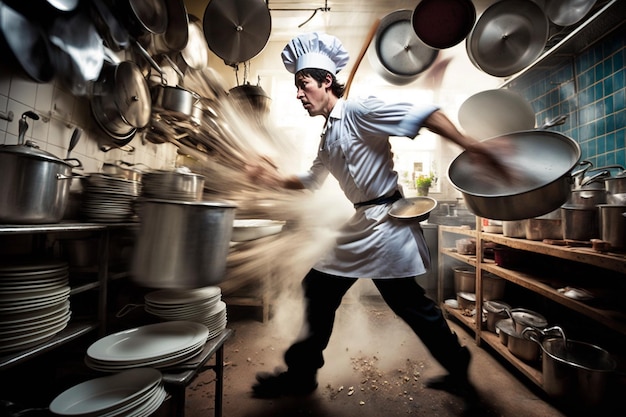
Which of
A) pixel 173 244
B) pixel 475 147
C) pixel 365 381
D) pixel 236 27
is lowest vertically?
pixel 365 381

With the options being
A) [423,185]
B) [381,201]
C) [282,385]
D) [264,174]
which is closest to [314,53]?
[264,174]

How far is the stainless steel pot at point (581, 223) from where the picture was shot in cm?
141

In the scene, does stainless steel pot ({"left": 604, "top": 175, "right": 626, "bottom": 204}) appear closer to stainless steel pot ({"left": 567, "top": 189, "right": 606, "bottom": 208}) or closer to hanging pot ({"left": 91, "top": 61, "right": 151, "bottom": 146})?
stainless steel pot ({"left": 567, "top": 189, "right": 606, "bottom": 208})

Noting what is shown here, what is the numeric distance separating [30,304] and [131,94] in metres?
1.52

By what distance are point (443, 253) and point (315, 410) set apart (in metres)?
2.00

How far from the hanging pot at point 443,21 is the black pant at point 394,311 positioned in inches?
68.7

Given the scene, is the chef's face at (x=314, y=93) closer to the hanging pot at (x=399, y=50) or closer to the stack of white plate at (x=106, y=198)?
the stack of white plate at (x=106, y=198)

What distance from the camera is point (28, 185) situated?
0.98 meters

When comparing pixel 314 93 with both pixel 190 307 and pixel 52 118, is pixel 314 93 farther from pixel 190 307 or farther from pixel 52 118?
pixel 52 118

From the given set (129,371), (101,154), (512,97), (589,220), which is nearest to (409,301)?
(589,220)

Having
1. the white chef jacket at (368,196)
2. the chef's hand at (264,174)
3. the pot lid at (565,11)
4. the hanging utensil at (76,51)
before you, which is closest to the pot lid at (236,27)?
the hanging utensil at (76,51)

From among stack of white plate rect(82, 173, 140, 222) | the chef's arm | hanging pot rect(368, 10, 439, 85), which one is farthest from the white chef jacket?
hanging pot rect(368, 10, 439, 85)

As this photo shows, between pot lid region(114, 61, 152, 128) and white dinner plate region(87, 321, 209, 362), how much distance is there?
150 cm

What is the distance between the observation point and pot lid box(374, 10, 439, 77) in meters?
2.38
